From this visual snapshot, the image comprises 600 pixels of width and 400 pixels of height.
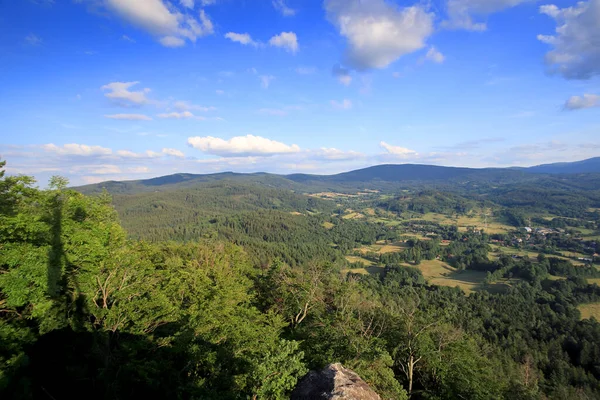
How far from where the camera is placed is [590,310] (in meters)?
80.0

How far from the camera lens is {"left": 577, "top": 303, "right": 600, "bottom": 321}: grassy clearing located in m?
76.8

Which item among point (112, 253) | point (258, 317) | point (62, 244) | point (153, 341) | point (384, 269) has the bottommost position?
point (384, 269)

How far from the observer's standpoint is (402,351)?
24.0m

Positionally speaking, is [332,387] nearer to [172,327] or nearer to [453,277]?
[172,327]

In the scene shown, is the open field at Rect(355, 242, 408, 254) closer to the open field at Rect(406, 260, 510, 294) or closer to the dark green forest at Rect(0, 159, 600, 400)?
the open field at Rect(406, 260, 510, 294)

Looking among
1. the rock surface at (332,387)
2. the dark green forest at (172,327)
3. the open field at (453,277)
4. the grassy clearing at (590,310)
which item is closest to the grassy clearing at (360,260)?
the open field at (453,277)

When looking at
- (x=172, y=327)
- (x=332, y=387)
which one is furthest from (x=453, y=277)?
(x=332, y=387)

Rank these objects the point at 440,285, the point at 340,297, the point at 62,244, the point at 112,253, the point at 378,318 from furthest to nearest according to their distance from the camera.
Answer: the point at 440,285, the point at 340,297, the point at 378,318, the point at 112,253, the point at 62,244

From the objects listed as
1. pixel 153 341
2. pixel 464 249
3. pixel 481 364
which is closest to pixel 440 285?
pixel 464 249

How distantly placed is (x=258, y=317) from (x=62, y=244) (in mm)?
14631

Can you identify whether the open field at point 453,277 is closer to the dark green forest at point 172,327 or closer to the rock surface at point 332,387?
the dark green forest at point 172,327

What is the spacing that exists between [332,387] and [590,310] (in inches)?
4373

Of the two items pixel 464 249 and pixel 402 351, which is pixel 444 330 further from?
pixel 464 249

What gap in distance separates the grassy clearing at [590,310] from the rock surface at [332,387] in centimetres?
10229
